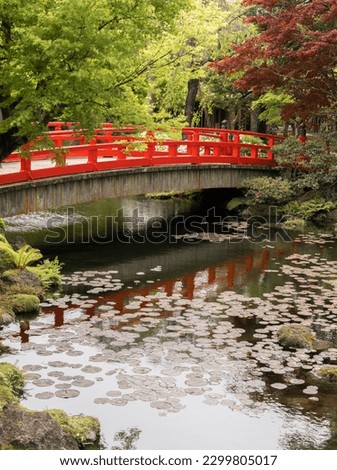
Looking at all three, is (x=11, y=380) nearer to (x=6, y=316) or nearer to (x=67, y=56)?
(x=6, y=316)

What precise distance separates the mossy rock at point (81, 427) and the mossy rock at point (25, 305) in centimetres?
466

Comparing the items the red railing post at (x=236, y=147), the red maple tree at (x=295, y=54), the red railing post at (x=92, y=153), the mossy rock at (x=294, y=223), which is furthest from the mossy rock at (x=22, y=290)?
the red railing post at (x=236, y=147)

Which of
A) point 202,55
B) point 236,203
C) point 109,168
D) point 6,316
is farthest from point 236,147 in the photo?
point 6,316

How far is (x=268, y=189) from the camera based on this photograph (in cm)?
2456

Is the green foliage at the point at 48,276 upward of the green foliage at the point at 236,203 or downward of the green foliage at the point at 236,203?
downward

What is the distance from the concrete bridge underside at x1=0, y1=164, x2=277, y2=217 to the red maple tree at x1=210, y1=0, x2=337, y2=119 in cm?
316

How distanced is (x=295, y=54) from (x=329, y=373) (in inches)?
562

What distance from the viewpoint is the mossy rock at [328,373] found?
10180mm

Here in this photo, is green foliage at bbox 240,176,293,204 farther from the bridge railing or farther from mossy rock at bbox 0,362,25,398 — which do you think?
mossy rock at bbox 0,362,25,398

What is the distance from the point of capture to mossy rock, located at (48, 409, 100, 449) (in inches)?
323

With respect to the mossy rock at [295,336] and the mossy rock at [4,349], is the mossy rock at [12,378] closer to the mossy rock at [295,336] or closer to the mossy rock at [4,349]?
the mossy rock at [4,349]

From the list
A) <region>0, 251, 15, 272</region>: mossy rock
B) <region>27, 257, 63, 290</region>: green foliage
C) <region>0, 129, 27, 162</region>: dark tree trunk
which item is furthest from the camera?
<region>27, 257, 63, 290</region>: green foliage

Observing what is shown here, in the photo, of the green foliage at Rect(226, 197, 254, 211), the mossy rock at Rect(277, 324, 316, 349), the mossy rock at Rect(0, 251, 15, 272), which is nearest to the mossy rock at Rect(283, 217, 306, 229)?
the green foliage at Rect(226, 197, 254, 211)
